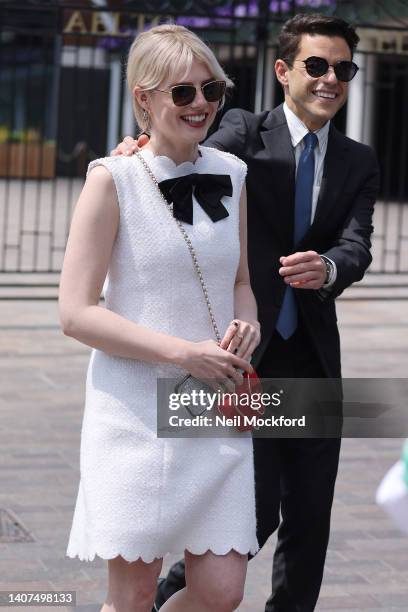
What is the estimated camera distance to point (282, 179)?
3711 millimetres

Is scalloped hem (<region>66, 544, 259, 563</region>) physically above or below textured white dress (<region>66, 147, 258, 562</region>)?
below

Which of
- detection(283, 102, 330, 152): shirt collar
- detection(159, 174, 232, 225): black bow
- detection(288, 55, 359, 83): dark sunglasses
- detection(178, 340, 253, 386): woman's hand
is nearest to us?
Answer: detection(178, 340, 253, 386): woman's hand

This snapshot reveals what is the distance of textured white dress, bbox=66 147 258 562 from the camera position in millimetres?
2996

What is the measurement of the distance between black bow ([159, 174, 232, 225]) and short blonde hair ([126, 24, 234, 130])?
0.23m

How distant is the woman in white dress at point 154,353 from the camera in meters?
2.99

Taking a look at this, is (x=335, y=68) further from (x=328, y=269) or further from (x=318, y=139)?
(x=328, y=269)

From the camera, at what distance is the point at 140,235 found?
3.04 meters

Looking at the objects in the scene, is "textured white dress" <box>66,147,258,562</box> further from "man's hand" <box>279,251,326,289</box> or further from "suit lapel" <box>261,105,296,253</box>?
"suit lapel" <box>261,105,296,253</box>

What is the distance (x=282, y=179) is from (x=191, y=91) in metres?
0.74

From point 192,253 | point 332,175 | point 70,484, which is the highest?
point 332,175

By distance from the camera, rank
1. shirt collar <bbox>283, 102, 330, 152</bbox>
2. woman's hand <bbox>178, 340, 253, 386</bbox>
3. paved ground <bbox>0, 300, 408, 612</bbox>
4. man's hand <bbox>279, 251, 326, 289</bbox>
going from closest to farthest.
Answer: woman's hand <bbox>178, 340, 253, 386</bbox> → man's hand <bbox>279, 251, 326, 289</bbox> → shirt collar <bbox>283, 102, 330, 152</bbox> → paved ground <bbox>0, 300, 408, 612</bbox>

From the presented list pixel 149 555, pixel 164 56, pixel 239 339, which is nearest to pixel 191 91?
pixel 164 56

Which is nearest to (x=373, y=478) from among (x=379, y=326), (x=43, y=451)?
(x=43, y=451)

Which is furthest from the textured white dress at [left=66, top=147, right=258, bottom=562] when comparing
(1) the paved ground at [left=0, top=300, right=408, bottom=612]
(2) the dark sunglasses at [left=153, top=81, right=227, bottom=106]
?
(1) the paved ground at [left=0, top=300, right=408, bottom=612]
